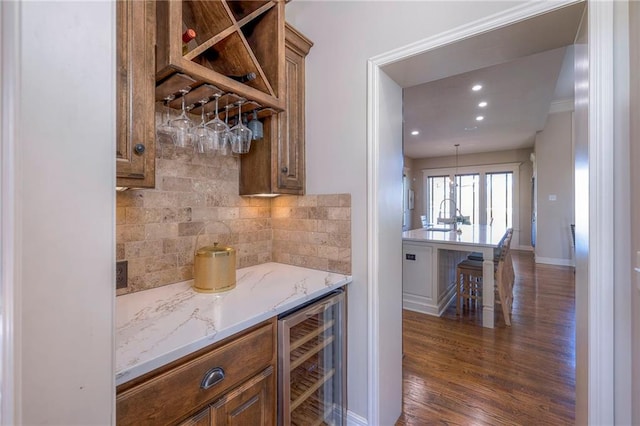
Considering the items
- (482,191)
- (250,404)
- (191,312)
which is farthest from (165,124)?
(482,191)

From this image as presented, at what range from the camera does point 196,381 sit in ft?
2.91

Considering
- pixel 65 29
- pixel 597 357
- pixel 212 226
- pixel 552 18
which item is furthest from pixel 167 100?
pixel 597 357

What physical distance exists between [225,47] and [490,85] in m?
3.62

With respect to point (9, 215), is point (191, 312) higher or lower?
lower

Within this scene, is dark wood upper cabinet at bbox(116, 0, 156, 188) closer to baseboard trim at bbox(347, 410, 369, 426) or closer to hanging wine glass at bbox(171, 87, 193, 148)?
hanging wine glass at bbox(171, 87, 193, 148)

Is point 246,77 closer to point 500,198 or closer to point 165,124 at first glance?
point 165,124

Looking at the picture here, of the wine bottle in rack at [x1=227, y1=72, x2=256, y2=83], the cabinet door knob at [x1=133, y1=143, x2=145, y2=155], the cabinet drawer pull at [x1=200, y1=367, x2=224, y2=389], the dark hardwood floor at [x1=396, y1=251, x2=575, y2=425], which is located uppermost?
the wine bottle in rack at [x1=227, y1=72, x2=256, y2=83]

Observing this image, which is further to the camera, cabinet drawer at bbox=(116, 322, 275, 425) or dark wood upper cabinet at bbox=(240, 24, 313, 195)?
dark wood upper cabinet at bbox=(240, 24, 313, 195)

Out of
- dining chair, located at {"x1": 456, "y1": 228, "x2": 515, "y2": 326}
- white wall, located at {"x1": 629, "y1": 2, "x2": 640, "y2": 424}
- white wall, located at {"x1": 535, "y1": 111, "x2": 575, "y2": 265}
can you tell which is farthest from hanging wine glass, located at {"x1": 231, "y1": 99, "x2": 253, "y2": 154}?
white wall, located at {"x1": 535, "y1": 111, "x2": 575, "y2": 265}

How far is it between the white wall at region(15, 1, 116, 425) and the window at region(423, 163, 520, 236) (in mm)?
8245

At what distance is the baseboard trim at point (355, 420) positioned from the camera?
1557mm

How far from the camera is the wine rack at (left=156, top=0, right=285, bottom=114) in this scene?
107 centimetres

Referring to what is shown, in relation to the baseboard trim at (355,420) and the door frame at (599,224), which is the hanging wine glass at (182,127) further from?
the baseboard trim at (355,420)

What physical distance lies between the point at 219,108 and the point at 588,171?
1.62m
